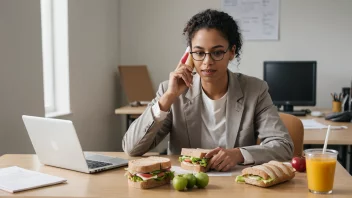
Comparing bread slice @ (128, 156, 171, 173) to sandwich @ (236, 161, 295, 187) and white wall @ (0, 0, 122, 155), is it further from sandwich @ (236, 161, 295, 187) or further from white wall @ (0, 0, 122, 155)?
white wall @ (0, 0, 122, 155)

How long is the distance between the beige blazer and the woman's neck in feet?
0.11

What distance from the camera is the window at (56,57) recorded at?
3.26m

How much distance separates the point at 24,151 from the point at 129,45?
7.53 feet

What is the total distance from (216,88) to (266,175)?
0.74 meters

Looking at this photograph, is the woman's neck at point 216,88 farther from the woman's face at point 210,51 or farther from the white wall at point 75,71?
the white wall at point 75,71

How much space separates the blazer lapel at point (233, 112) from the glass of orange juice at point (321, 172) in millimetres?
620

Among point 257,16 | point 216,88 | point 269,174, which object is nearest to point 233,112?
point 216,88

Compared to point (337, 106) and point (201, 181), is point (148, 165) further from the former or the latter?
point (337, 106)

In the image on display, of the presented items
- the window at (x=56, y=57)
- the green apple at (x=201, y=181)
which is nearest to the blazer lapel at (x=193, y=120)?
the green apple at (x=201, y=181)

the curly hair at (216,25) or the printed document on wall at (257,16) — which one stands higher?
the printed document on wall at (257,16)

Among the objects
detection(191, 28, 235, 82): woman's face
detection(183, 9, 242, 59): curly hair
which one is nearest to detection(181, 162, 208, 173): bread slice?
detection(191, 28, 235, 82): woman's face

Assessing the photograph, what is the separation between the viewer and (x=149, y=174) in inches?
56.0

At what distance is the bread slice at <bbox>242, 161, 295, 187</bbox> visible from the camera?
139 cm

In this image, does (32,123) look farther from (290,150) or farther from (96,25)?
(96,25)
